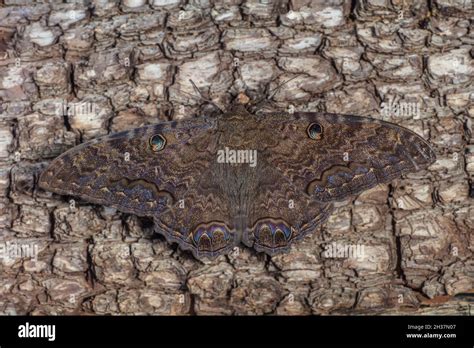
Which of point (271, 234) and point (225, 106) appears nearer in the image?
point (271, 234)

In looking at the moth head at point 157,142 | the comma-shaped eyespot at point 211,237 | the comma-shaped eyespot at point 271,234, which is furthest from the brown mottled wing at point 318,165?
the moth head at point 157,142

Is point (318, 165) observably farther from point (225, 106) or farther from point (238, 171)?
point (225, 106)

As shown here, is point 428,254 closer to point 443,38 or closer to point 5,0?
point 443,38

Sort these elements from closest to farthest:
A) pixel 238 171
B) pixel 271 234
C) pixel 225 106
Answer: pixel 271 234
pixel 238 171
pixel 225 106

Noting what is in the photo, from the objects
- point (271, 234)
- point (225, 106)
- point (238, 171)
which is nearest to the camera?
point (271, 234)

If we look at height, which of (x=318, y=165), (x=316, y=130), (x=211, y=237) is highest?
(x=316, y=130)

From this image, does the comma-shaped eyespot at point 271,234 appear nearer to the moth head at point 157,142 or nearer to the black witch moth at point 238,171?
the black witch moth at point 238,171

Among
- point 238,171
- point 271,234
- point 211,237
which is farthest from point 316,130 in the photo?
point 211,237

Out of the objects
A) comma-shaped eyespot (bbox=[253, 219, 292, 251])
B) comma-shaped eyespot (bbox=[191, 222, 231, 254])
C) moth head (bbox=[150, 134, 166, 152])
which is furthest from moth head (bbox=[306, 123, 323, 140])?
moth head (bbox=[150, 134, 166, 152])
